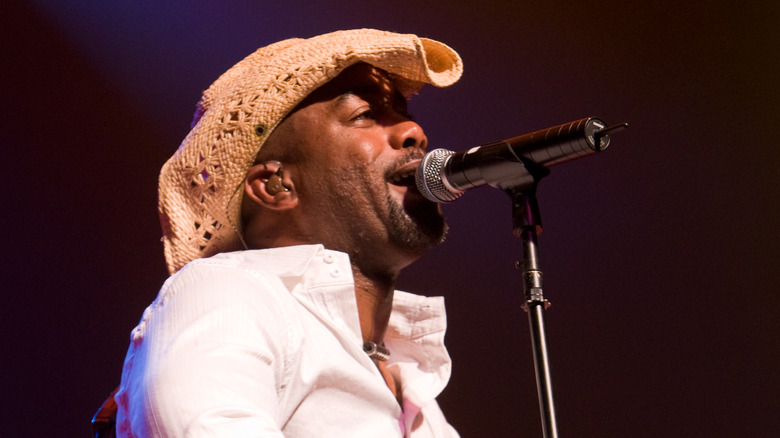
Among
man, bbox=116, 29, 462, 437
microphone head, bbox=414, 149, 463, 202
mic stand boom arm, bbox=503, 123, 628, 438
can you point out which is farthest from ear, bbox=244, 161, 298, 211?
mic stand boom arm, bbox=503, 123, 628, 438

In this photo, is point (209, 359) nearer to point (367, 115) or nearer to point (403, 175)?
point (403, 175)

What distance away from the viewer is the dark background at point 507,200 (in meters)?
2.30

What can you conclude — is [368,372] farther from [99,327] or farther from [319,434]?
[99,327]

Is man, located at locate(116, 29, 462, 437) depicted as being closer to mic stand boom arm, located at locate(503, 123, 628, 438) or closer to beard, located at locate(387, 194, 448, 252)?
beard, located at locate(387, 194, 448, 252)


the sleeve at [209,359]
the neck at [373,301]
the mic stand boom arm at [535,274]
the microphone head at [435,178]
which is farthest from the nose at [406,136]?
the sleeve at [209,359]

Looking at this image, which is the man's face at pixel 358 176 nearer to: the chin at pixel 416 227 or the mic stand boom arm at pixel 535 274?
the chin at pixel 416 227

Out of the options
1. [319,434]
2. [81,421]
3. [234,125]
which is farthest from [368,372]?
[81,421]

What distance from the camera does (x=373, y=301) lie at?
6.23 ft

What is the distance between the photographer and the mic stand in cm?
129

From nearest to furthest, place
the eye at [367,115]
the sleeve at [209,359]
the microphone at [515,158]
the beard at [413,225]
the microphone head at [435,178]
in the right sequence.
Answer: the sleeve at [209,359] < the microphone at [515,158] < the microphone head at [435,178] < the beard at [413,225] < the eye at [367,115]

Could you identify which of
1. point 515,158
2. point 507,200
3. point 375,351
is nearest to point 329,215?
point 375,351

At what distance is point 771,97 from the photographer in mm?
2768

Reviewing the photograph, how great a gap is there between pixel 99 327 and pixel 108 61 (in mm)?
819

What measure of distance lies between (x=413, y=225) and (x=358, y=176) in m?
0.17
